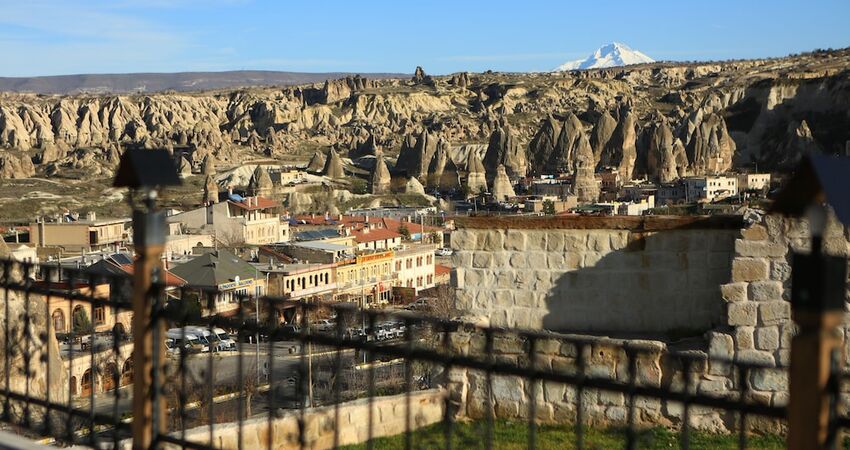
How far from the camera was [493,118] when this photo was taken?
455ft

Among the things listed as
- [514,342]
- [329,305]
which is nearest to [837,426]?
[329,305]

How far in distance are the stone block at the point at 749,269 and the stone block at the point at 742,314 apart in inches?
5.7

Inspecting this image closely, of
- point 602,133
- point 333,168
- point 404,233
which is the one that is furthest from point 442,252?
point 602,133

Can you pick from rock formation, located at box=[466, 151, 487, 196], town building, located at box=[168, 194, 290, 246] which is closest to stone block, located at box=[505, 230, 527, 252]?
town building, located at box=[168, 194, 290, 246]

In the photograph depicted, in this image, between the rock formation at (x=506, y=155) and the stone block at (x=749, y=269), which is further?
the rock formation at (x=506, y=155)

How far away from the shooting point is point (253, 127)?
146125mm

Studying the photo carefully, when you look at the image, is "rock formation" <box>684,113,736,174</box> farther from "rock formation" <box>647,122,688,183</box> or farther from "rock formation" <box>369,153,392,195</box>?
"rock formation" <box>369,153,392,195</box>

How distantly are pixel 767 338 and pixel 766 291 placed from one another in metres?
0.26

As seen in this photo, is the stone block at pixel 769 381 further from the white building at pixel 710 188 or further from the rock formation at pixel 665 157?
the rock formation at pixel 665 157

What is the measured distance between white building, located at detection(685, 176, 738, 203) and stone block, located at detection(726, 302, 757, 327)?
69.8 m

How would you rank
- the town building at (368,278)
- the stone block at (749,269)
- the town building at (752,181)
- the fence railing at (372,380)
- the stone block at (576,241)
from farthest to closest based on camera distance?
1. the town building at (752,181)
2. the town building at (368,278)
3. the stone block at (576,241)
4. the stone block at (749,269)
5. the fence railing at (372,380)

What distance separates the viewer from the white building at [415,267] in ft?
156

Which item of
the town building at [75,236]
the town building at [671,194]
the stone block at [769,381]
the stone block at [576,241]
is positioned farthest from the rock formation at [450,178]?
the stone block at [769,381]

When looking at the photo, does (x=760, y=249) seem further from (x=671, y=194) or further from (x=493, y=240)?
(x=671, y=194)
